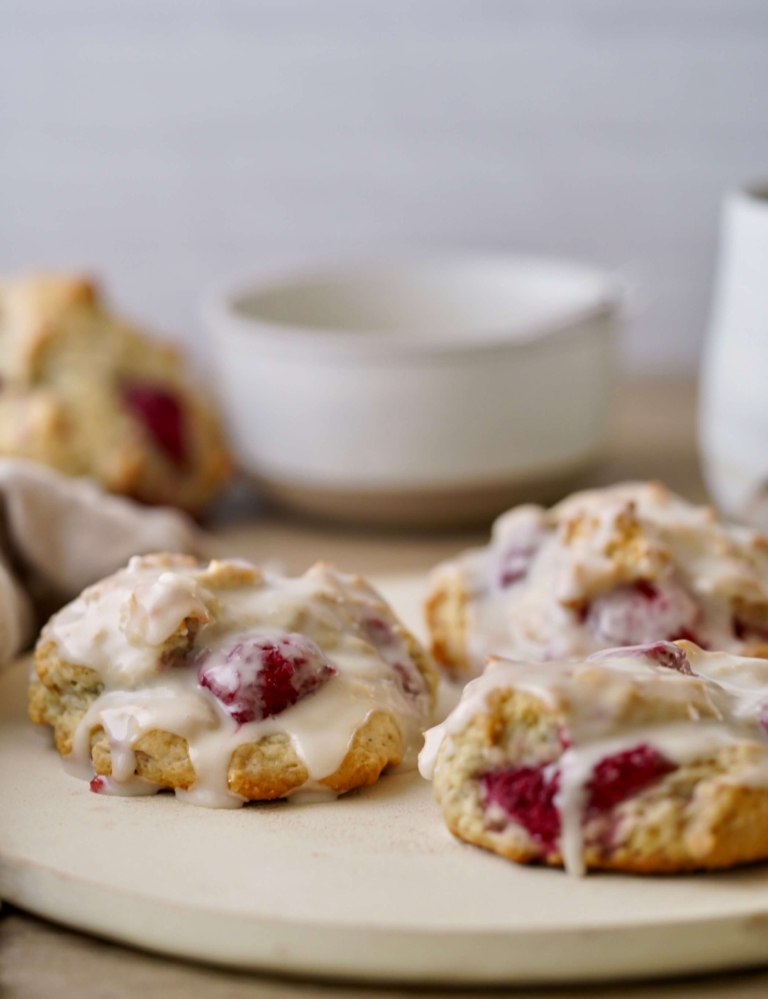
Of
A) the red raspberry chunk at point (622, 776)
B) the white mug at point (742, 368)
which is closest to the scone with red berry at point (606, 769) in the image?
the red raspberry chunk at point (622, 776)

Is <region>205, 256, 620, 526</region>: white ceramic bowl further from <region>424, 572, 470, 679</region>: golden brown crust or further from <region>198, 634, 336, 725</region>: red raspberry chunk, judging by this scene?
<region>198, 634, 336, 725</region>: red raspberry chunk

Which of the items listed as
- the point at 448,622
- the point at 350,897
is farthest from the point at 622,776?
the point at 448,622

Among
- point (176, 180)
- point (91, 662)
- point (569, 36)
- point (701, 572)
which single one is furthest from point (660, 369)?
point (91, 662)

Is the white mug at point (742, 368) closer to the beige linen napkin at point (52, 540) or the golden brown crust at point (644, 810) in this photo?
the beige linen napkin at point (52, 540)

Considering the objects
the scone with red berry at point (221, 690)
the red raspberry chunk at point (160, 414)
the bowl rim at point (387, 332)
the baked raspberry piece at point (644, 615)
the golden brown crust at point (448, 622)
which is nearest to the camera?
the scone with red berry at point (221, 690)

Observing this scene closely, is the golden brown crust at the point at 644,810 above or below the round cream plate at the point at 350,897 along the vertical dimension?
above

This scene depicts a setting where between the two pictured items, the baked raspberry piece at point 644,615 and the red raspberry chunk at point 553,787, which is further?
the baked raspberry piece at point 644,615
